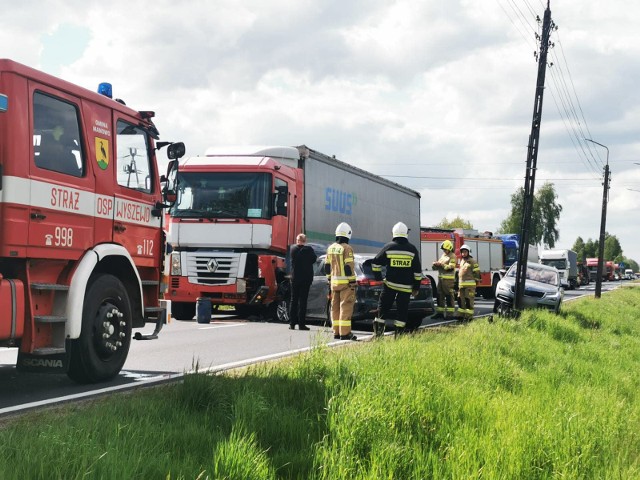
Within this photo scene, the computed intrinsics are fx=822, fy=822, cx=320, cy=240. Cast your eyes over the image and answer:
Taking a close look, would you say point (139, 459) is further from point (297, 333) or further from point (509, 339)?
point (297, 333)

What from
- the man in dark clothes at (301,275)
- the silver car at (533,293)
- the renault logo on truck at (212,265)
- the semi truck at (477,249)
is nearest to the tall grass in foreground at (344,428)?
the man in dark clothes at (301,275)

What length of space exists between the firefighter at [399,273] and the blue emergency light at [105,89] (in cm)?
515

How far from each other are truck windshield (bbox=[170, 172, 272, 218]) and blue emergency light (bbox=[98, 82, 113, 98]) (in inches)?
321

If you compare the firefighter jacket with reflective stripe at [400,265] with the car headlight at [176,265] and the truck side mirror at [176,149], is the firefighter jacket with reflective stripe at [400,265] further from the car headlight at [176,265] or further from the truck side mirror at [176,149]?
the car headlight at [176,265]

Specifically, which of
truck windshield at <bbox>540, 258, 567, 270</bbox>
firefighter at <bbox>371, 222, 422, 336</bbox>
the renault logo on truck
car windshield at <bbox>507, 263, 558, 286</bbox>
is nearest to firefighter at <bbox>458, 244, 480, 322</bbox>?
car windshield at <bbox>507, 263, 558, 286</bbox>

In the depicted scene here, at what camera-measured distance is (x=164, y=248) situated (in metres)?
9.09

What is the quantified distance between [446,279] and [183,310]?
5.95 metres

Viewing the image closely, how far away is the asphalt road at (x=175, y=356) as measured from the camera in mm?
7312

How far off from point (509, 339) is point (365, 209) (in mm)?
11304

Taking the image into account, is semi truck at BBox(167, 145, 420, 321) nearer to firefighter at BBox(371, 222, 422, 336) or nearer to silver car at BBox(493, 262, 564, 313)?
firefighter at BBox(371, 222, 422, 336)

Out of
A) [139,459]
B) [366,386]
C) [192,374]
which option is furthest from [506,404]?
[139,459]

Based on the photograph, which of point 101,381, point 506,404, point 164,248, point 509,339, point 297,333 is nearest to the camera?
point 506,404

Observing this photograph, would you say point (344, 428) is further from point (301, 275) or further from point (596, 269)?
point (596, 269)

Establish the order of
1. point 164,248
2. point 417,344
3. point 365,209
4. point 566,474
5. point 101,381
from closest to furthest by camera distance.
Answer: point 566,474
point 101,381
point 164,248
point 417,344
point 365,209
